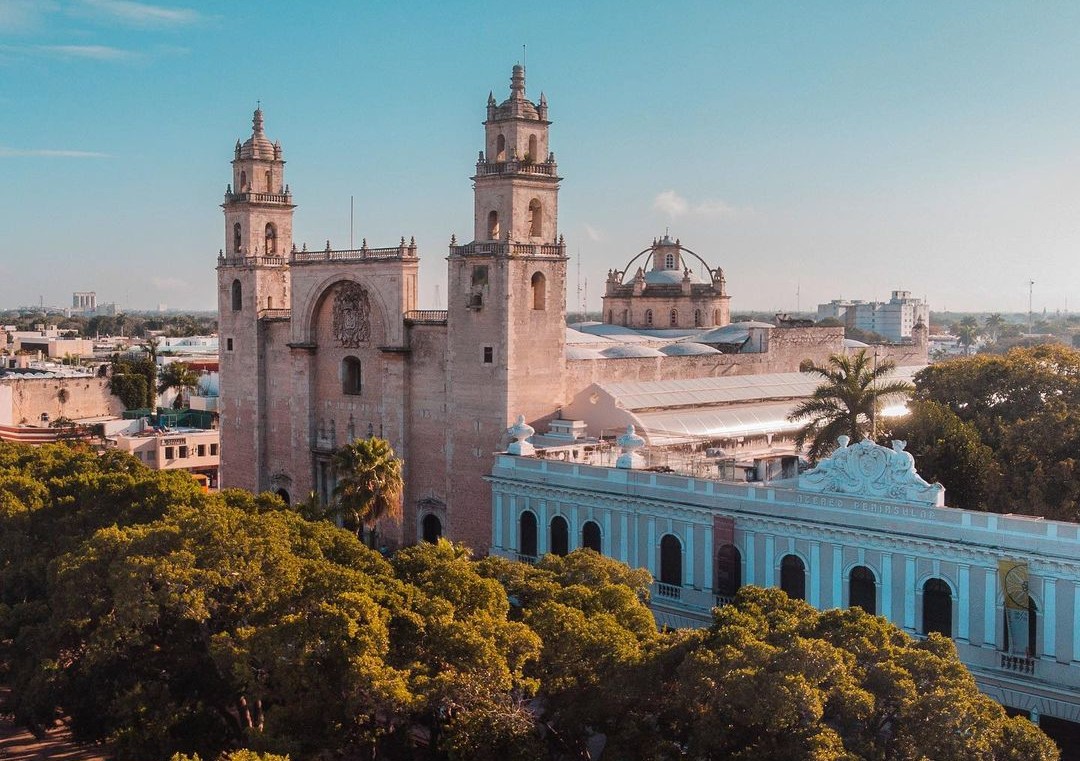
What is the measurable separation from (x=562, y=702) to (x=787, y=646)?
15.7ft

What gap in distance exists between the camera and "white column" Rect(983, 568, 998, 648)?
29516 mm

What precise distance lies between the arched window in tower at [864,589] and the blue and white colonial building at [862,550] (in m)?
0.04

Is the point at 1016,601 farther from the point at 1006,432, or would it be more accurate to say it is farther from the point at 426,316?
the point at 426,316

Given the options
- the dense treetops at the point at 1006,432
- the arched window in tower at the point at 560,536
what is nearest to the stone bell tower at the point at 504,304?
the arched window in tower at the point at 560,536

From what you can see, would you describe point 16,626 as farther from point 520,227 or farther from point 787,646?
point 520,227

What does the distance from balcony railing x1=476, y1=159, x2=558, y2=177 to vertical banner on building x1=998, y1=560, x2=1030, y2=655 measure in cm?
2750

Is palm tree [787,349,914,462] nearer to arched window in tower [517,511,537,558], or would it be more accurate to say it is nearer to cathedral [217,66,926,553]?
arched window in tower [517,511,537,558]

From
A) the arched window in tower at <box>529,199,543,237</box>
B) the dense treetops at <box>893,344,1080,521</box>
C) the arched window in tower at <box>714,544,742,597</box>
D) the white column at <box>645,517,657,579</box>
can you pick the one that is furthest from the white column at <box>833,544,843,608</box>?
the arched window in tower at <box>529,199,543,237</box>

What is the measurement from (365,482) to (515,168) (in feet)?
51.7

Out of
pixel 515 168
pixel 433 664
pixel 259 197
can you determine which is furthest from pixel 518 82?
pixel 433 664

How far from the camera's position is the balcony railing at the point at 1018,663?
95.0ft

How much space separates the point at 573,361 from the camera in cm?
5266

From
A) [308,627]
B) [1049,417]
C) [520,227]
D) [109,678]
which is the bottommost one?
[109,678]

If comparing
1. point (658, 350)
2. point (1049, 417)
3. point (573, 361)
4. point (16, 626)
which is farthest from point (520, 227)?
point (16, 626)
